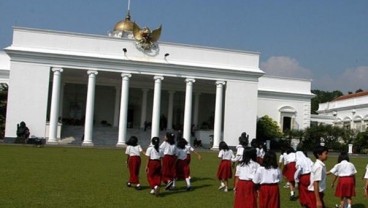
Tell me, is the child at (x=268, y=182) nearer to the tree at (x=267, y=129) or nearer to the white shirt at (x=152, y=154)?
the white shirt at (x=152, y=154)

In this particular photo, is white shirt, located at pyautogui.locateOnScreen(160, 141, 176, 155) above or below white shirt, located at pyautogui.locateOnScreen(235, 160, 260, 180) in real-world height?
above

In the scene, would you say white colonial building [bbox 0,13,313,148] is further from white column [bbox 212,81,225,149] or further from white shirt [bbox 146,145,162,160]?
white shirt [bbox 146,145,162,160]

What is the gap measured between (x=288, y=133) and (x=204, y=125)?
768 centimetres

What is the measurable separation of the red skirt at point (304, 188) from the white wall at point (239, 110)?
100ft

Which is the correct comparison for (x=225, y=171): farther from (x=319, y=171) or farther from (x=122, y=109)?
(x=122, y=109)

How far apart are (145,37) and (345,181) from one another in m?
29.4

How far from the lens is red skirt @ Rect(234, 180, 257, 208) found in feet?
29.3

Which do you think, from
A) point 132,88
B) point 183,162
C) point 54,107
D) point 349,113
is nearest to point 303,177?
point 183,162

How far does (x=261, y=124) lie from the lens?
151 ft

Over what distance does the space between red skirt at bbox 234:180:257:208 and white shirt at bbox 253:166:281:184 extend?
0.22 meters

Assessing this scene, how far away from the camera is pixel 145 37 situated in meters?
39.2

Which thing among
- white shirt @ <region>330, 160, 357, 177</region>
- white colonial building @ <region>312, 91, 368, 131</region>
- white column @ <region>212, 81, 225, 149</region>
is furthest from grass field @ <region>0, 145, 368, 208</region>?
white colonial building @ <region>312, 91, 368, 131</region>

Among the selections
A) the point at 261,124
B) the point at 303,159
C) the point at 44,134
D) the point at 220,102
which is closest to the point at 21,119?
the point at 44,134

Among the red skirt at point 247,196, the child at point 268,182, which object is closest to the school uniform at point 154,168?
the red skirt at point 247,196
